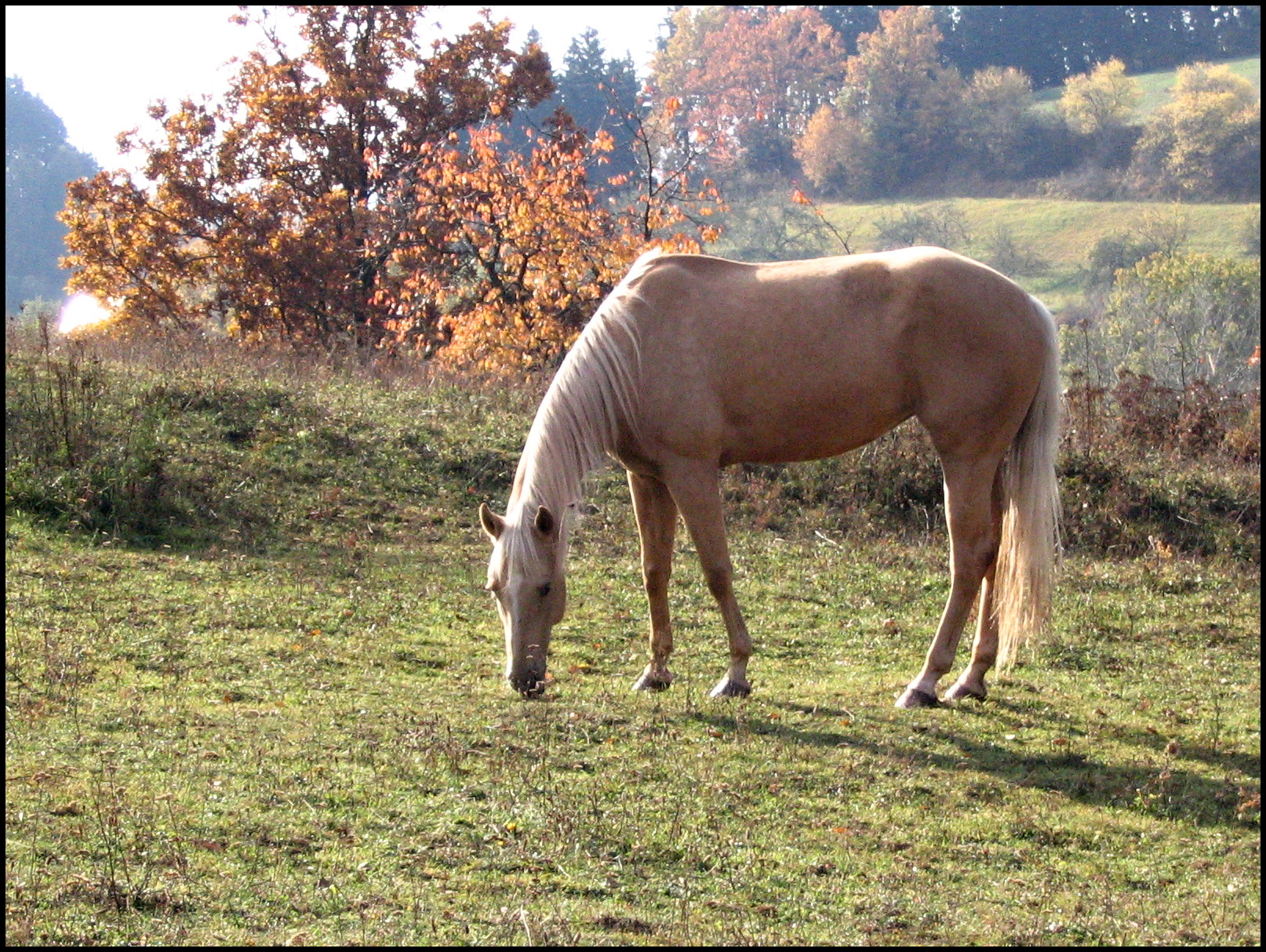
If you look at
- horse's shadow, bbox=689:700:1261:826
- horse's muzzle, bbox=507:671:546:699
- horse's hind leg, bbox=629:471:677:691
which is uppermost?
horse's hind leg, bbox=629:471:677:691

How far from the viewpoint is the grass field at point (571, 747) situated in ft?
12.2

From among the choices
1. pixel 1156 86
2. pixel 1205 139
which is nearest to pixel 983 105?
pixel 1205 139

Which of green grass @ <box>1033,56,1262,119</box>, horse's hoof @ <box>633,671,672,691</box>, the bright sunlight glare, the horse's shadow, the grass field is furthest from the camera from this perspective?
green grass @ <box>1033,56,1262,119</box>

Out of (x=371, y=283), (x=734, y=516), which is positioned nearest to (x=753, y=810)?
(x=734, y=516)

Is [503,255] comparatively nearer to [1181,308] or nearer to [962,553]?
[962,553]

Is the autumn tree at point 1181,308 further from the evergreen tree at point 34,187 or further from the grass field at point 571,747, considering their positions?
the evergreen tree at point 34,187

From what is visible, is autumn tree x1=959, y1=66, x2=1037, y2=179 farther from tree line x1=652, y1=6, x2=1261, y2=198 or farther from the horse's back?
the horse's back

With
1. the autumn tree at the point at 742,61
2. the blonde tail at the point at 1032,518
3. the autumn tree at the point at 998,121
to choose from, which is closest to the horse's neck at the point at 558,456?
the blonde tail at the point at 1032,518

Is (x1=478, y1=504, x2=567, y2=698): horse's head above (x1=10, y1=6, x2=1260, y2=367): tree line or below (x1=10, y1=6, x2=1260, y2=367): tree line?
below

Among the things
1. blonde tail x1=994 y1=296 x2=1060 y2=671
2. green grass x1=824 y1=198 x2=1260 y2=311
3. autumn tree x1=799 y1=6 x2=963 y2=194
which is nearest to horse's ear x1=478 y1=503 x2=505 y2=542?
blonde tail x1=994 y1=296 x2=1060 y2=671

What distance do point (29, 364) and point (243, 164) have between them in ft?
36.7

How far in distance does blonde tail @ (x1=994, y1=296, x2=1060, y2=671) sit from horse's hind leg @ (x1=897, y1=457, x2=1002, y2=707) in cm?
12

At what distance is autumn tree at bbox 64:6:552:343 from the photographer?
71.4ft

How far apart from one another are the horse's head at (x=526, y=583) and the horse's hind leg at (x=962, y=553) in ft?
5.83
